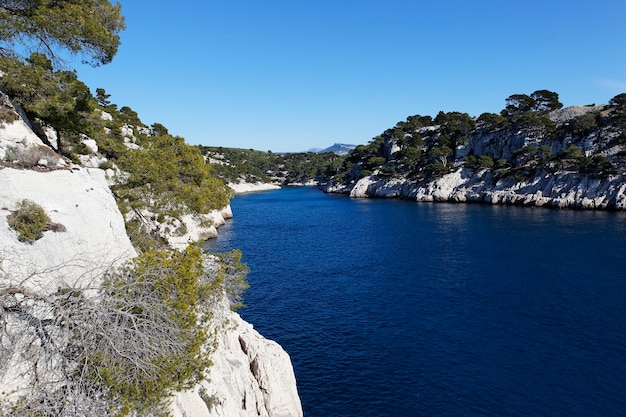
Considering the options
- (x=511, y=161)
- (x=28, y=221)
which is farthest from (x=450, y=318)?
(x=511, y=161)

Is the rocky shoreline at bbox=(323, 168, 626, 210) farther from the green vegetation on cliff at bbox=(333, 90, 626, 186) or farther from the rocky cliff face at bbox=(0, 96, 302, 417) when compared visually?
the rocky cliff face at bbox=(0, 96, 302, 417)

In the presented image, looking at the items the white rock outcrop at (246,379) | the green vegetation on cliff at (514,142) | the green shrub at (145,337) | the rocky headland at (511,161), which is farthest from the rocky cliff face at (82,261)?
the green vegetation on cliff at (514,142)

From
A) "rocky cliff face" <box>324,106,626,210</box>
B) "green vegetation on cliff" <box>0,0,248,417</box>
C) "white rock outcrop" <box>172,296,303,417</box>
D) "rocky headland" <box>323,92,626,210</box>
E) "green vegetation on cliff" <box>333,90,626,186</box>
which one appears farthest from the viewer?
"green vegetation on cliff" <box>333,90,626,186</box>

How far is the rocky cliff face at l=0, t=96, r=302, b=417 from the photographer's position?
45.4 feet

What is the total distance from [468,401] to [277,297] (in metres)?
23.6

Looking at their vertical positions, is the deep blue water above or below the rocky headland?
below

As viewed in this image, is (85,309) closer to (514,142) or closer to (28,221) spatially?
(28,221)

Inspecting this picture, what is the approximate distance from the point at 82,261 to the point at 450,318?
31.6 m

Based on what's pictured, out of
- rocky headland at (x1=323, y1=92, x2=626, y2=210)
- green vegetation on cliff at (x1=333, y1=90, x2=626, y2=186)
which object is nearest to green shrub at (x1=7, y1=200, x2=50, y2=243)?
rocky headland at (x1=323, y1=92, x2=626, y2=210)

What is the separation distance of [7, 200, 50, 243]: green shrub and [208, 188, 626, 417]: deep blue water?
18.4 meters

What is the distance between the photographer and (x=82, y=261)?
53.2ft

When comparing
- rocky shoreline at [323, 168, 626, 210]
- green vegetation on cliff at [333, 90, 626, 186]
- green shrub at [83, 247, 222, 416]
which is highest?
A: green vegetation on cliff at [333, 90, 626, 186]

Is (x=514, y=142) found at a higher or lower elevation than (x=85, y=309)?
higher

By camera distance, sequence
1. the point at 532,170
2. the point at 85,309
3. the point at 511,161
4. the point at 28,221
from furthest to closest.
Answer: the point at 511,161 → the point at 532,170 → the point at 28,221 → the point at 85,309
